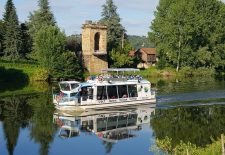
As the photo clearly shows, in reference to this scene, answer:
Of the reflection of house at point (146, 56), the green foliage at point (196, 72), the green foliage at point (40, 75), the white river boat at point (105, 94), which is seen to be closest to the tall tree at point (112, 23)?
the reflection of house at point (146, 56)

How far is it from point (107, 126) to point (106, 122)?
1478 millimetres

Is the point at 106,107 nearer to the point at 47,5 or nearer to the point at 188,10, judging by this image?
the point at 188,10

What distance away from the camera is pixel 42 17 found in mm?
→ 83812

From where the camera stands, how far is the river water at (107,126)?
26641mm

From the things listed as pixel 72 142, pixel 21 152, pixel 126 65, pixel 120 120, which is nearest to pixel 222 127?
pixel 120 120

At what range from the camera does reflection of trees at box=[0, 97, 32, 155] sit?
29.0 meters

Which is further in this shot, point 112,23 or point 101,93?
point 112,23

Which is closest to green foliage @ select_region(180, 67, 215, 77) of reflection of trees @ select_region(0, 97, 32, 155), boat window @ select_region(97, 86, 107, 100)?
reflection of trees @ select_region(0, 97, 32, 155)

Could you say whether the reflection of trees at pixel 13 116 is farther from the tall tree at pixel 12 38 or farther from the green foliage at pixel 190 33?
the green foliage at pixel 190 33

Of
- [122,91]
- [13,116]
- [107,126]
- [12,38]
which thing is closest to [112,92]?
[122,91]

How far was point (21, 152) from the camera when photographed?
83.5 feet

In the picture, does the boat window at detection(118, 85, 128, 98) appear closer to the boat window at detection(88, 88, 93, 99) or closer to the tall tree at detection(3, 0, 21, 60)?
the boat window at detection(88, 88, 93, 99)

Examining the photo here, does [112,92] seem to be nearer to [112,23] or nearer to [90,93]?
[90,93]

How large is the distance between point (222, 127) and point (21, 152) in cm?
1337
